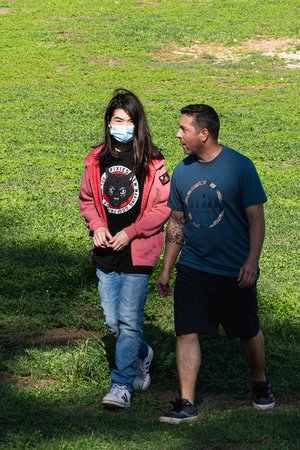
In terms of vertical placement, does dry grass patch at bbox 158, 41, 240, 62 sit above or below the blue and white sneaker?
below

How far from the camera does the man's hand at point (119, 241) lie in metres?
6.05

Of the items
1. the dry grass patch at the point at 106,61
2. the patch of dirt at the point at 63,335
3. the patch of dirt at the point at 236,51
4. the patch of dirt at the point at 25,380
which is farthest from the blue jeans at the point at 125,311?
the patch of dirt at the point at 236,51

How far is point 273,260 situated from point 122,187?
3.83 m

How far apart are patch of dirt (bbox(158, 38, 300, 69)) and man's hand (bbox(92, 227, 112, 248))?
17.5m

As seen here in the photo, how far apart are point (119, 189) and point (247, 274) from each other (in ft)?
3.23

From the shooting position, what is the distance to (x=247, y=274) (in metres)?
5.68

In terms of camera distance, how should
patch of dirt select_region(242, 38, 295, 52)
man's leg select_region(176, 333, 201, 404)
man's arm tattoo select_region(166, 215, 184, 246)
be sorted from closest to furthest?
man's leg select_region(176, 333, 201, 404)
man's arm tattoo select_region(166, 215, 184, 246)
patch of dirt select_region(242, 38, 295, 52)

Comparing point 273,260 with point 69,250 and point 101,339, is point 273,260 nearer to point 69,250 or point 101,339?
point 69,250

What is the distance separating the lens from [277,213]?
1155 cm

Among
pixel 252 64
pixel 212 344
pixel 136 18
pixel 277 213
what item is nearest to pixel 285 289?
pixel 212 344

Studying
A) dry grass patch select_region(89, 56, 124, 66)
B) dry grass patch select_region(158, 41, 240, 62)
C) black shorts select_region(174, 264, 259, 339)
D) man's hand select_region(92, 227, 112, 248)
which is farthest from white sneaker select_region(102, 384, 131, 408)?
dry grass patch select_region(158, 41, 240, 62)

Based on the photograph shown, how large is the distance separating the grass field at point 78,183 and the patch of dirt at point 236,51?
7cm

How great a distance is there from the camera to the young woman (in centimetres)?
613

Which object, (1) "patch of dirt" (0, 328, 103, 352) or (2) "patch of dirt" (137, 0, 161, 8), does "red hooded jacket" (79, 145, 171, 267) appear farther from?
(2) "patch of dirt" (137, 0, 161, 8)
